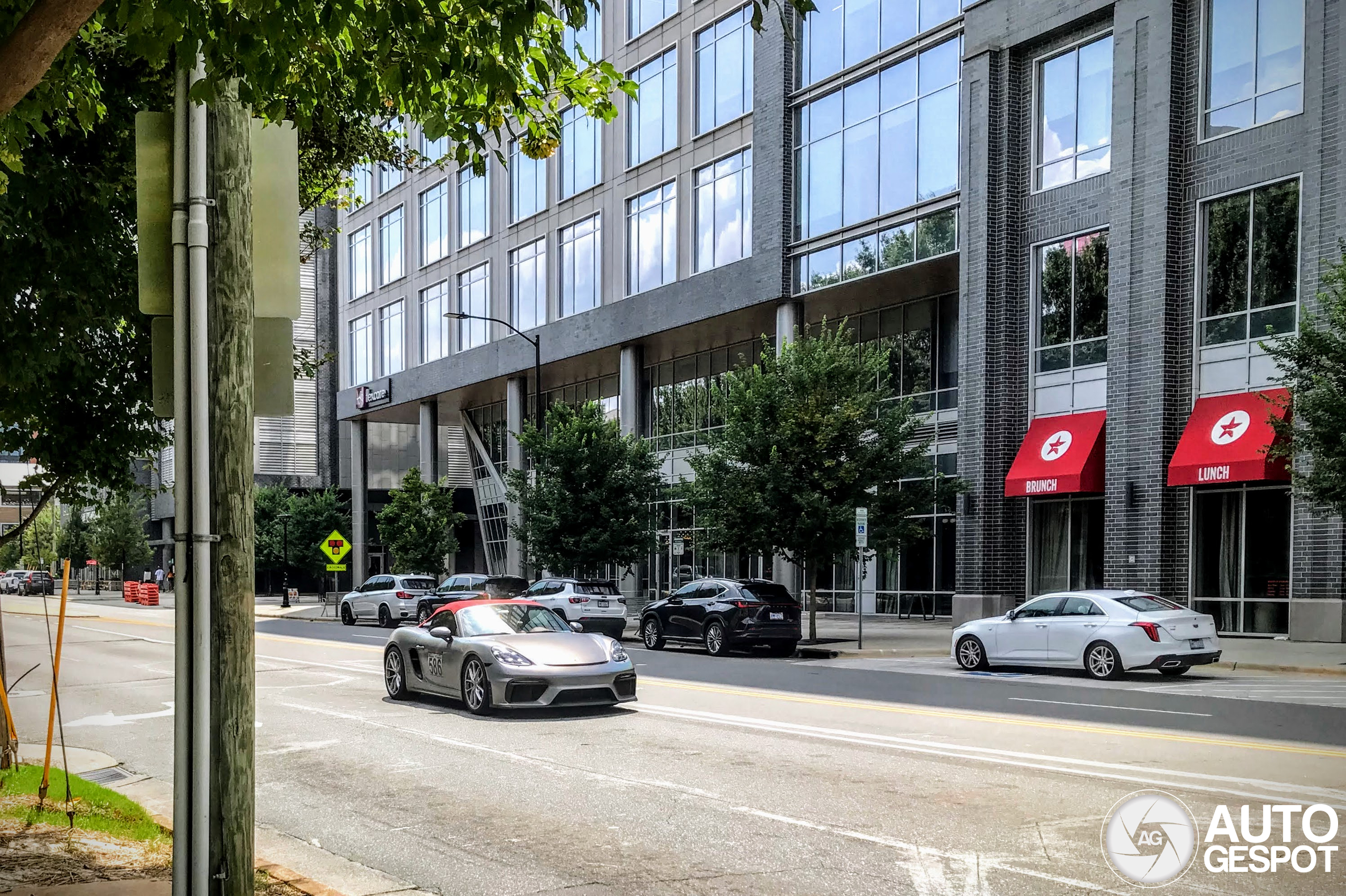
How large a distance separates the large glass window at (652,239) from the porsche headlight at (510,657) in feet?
98.2

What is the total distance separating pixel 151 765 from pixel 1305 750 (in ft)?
34.4

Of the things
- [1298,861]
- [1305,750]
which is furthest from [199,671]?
[1305,750]

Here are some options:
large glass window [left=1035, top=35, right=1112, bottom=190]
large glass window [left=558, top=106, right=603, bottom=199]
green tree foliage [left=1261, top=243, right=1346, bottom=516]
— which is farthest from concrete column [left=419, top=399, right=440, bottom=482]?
green tree foliage [left=1261, top=243, right=1346, bottom=516]

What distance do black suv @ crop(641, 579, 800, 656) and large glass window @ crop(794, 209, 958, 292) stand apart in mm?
12347

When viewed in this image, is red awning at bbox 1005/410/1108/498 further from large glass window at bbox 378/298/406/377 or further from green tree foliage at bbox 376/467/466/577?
large glass window at bbox 378/298/406/377

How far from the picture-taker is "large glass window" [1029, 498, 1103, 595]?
29.9 meters

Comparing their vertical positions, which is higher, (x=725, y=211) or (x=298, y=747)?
(x=725, y=211)

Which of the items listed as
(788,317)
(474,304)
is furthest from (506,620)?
(474,304)

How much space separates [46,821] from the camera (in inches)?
318

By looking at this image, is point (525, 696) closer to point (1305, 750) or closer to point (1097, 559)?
point (1305, 750)

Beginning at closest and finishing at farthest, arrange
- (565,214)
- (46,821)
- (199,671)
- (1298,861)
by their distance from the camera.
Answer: (199,671) < (1298,861) < (46,821) < (565,214)

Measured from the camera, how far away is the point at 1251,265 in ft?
86.4

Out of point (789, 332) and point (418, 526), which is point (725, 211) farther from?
point (418, 526)

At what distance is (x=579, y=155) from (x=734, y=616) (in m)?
28.9
